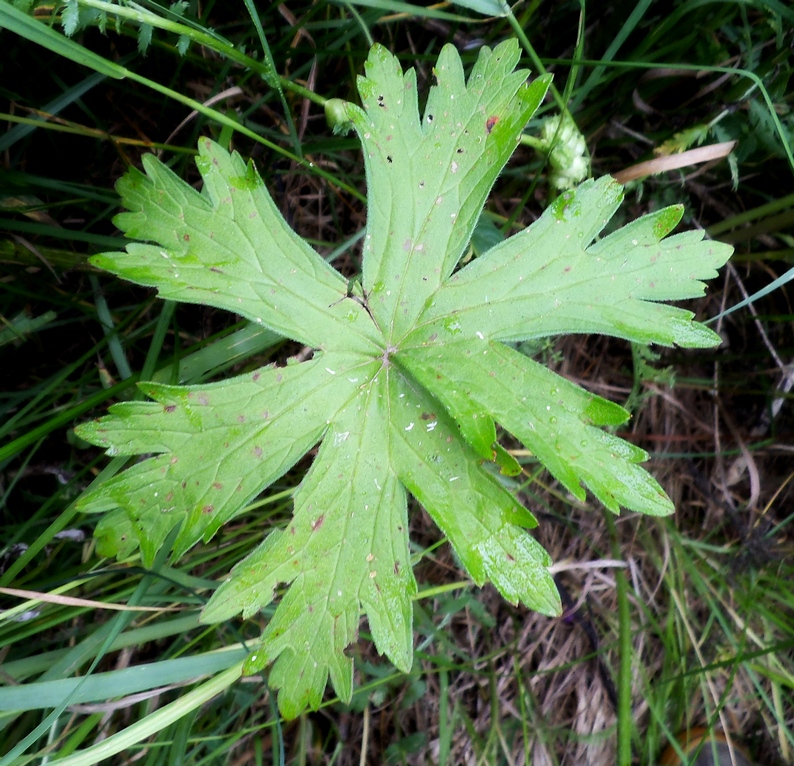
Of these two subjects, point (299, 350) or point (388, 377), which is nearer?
point (388, 377)

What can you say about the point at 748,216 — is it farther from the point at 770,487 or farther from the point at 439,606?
the point at 439,606

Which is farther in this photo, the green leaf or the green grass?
the green grass

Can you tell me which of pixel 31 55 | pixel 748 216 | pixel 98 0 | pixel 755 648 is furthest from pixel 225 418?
pixel 755 648

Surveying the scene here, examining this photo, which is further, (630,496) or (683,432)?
(683,432)

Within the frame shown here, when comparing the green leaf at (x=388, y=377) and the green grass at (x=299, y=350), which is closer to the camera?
the green leaf at (x=388, y=377)
